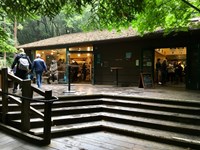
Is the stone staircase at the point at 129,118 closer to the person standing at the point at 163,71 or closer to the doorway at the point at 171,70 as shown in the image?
the doorway at the point at 171,70

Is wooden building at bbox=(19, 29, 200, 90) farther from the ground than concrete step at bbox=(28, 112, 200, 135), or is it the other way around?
wooden building at bbox=(19, 29, 200, 90)

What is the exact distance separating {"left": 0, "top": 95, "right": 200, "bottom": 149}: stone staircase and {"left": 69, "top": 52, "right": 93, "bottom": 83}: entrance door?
9.02 metres

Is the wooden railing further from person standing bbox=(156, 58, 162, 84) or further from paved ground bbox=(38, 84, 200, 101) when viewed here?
person standing bbox=(156, 58, 162, 84)

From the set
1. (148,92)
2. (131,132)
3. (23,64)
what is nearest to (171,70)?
(148,92)

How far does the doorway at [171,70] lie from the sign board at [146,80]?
5.52 feet

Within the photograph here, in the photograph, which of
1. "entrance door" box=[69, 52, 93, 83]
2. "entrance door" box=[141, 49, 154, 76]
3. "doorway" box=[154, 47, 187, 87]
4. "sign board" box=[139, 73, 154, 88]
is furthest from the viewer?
"entrance door" box=[69, 52, 93, 83]

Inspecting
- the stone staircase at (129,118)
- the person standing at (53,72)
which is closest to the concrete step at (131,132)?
the stone staircase at (129,118)

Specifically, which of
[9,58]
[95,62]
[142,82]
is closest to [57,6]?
[142,82]

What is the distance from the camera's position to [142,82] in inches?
467

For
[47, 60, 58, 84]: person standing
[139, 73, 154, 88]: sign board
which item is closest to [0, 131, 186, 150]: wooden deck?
[139, 73, 154, 88]: sign board

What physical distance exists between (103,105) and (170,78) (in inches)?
365

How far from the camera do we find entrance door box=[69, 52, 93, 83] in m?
17.1

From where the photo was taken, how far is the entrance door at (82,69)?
17141 mm

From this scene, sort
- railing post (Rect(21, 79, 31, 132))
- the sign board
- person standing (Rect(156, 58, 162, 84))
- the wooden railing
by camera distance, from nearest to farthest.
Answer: the wooden railing
railing post (Rect(21, 79, 31, 132))
the sign board
person standing (Rect(156, 58, 162, 84))
